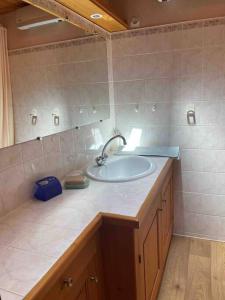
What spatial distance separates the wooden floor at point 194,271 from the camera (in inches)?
67.4

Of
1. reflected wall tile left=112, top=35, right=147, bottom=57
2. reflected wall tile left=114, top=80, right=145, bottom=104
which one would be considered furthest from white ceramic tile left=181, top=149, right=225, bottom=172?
reflected wall tile left=112, top=35, right=147, bottom=57

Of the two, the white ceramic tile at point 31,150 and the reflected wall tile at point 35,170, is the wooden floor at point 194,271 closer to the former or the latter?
the reflected wall tile at point 35,170

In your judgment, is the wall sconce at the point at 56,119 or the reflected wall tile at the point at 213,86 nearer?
the wall sconce at the point at 56,119

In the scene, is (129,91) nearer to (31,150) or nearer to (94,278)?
(31,150)

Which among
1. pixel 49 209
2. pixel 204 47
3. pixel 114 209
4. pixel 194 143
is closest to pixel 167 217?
pixel 194 143

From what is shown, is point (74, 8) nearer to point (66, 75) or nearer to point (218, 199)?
point (66, 75)

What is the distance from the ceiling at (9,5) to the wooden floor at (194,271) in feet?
6.20

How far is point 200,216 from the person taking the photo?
224cm

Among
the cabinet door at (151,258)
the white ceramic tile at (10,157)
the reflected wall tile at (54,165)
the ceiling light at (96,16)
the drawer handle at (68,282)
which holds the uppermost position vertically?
the ceiling light at (96,16)

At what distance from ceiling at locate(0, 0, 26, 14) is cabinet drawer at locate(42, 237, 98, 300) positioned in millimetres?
1094

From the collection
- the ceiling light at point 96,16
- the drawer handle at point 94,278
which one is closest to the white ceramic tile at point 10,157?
the drawer handle at point 94,278

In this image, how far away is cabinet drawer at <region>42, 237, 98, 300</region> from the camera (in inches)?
33.4

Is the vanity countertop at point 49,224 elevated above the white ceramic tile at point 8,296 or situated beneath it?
elevated above

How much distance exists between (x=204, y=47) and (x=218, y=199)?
48.8 inches
